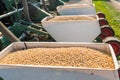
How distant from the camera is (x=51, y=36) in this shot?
19.8 ft

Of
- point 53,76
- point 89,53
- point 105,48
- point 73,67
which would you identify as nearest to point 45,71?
point 53,76

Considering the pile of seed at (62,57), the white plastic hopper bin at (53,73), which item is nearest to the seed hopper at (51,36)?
the white plastic hopper bin at (53,73)

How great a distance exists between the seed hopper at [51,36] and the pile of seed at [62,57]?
13 centimetres

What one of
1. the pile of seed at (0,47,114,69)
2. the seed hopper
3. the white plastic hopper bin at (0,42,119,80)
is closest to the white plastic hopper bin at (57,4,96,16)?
the seed hopper

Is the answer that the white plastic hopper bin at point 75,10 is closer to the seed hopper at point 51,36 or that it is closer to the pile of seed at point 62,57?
the seed hopper at point 51,36

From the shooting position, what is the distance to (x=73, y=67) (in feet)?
9.59

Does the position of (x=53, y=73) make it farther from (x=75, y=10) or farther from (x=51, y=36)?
(x=75, y=10)

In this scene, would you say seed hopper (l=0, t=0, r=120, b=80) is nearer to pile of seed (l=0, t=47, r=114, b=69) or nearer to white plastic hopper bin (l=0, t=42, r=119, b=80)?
white plastic hopper bin (l=0, t=42, r=119, b=80)

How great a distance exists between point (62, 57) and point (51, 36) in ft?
8.66

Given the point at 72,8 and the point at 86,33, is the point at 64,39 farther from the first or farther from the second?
the point at 72,8

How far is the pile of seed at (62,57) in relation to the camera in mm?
3213

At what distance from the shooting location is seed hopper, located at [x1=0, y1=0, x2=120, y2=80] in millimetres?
2922

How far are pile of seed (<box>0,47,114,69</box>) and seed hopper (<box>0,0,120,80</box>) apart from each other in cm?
13

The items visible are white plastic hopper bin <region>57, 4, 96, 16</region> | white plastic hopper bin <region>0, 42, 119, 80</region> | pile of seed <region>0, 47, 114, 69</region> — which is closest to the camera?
white plastic hopper bin <region>0, 42, 119, 80</region>
